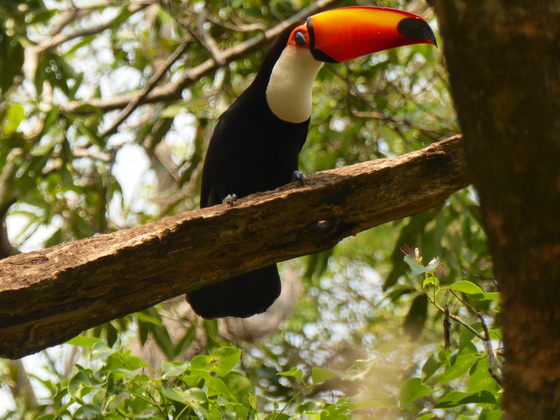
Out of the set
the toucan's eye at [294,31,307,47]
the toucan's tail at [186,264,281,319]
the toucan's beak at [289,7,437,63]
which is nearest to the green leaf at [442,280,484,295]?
the toucan's tail at [186,264,281,319]

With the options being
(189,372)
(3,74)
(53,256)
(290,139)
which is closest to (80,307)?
(53,256)

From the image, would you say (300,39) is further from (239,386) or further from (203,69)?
(239,386)

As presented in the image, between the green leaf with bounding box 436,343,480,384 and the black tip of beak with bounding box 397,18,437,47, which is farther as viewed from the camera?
the black tip of beak with bounding box 397,18,437,47

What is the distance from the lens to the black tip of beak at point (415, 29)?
3.50 m

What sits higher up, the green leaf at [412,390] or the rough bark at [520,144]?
the rough bark at [520,144]

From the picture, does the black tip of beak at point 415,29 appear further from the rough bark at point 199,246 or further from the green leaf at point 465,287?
the green leaf at point 465,287

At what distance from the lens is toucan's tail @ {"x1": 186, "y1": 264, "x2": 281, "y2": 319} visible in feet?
11.8

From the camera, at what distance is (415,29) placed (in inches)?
141

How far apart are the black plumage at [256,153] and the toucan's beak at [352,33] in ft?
0.56

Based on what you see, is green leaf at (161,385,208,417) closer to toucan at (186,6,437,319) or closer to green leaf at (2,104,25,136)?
toucan at (186,6,437,319)

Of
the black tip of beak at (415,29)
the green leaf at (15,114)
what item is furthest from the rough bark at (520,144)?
the green leaf at (15,114)

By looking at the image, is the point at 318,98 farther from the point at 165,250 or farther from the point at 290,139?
the point at 165,250

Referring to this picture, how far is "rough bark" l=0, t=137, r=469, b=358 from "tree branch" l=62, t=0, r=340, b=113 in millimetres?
2504

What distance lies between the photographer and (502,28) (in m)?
1.51
